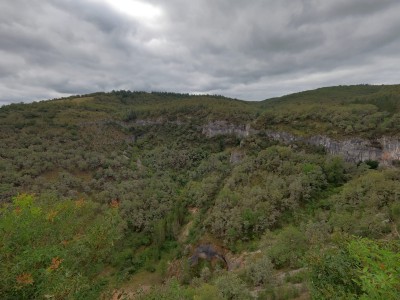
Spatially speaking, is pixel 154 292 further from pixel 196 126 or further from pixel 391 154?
pixel 196 126

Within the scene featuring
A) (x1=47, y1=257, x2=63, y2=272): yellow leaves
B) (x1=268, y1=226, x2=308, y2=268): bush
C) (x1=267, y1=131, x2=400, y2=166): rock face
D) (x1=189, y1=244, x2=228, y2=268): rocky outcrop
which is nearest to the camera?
(x1=47, y1=257, x2=63, y2=272): yellow leaves

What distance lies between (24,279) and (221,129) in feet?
293

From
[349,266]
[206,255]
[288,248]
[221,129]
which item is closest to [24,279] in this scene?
[349,266]

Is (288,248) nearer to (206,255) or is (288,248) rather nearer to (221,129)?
(206,255)

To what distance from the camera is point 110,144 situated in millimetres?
93000

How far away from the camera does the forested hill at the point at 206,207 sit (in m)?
10.4

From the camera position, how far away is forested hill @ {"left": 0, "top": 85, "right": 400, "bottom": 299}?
10438 mm

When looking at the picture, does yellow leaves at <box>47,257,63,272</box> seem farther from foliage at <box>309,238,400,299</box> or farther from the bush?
the bush

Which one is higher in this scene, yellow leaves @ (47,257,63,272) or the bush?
yellow leaves @ (47,257,63,272)

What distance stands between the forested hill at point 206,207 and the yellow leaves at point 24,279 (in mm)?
53

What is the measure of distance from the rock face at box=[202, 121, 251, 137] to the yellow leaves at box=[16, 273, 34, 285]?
8432 cm

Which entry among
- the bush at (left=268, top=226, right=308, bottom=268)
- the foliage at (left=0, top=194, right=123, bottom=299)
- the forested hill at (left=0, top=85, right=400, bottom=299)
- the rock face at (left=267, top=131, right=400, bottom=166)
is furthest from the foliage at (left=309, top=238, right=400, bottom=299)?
the rock face at (left=267, top=131, right=400, bottom=166)

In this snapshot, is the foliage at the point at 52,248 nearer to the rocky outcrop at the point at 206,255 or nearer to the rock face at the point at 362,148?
the rocky outcrop at the point at 206,255

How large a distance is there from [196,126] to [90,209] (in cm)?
8992
